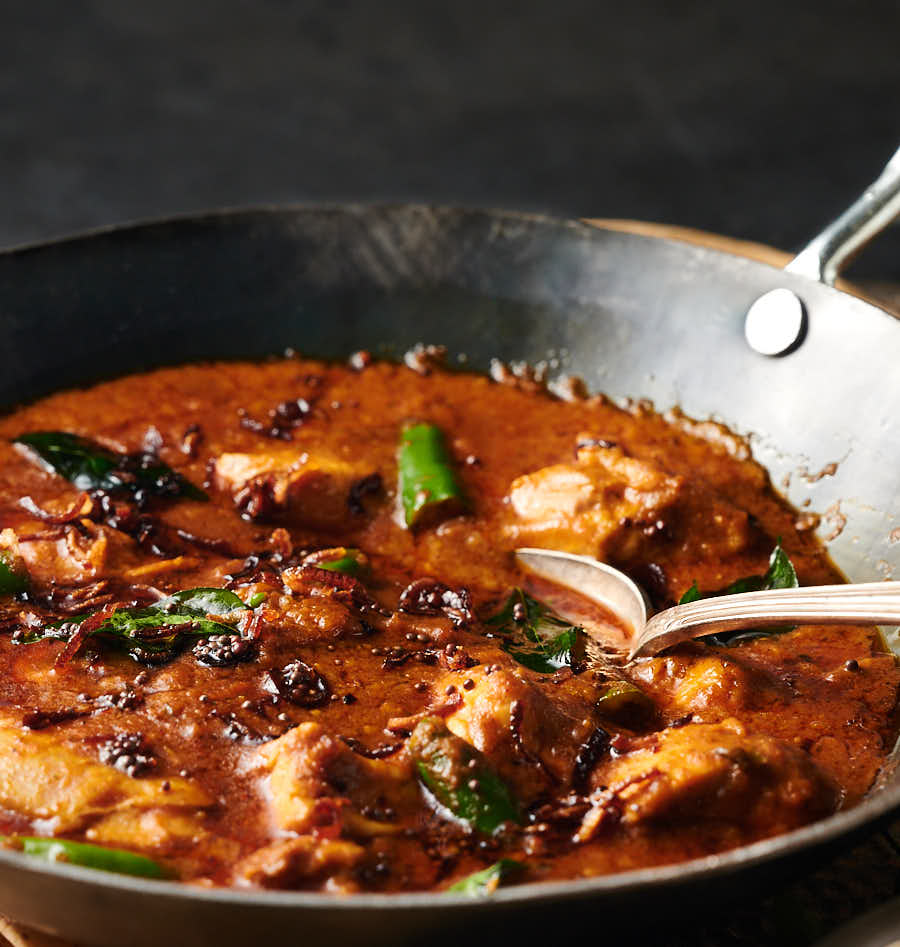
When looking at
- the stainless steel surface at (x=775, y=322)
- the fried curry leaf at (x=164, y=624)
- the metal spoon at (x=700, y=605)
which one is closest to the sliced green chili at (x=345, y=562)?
→ the fried curry leaf at (x=164, y=624)

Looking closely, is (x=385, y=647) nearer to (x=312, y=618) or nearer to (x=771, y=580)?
(x=312, y=618)

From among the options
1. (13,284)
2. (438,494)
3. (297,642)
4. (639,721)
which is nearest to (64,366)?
(13,284)

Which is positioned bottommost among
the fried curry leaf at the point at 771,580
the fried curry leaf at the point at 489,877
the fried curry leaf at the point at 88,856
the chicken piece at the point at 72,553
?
the fried curry leaf at the point at 489,877

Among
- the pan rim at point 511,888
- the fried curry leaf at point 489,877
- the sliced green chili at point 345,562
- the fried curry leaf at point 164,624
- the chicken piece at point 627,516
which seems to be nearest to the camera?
Result: the pan rim at point 511,888

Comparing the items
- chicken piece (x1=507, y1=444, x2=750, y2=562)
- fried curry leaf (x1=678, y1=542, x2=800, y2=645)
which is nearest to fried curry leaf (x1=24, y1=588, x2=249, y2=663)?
chicken piece (x1=507, y1=444, x2=750, y2=562)

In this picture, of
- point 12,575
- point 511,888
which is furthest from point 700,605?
point 12,575

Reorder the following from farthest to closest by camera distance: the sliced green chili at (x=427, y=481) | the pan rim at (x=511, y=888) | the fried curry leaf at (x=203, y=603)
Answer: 1. the sliced green chili at (x=427, y=481)
2. the fried curry leaf at (x=203, y=603)
3. the pan rim at (x=511, y=888)

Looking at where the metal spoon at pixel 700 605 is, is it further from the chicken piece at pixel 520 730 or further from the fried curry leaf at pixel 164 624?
the fried curry leaf at pixel 164 624
